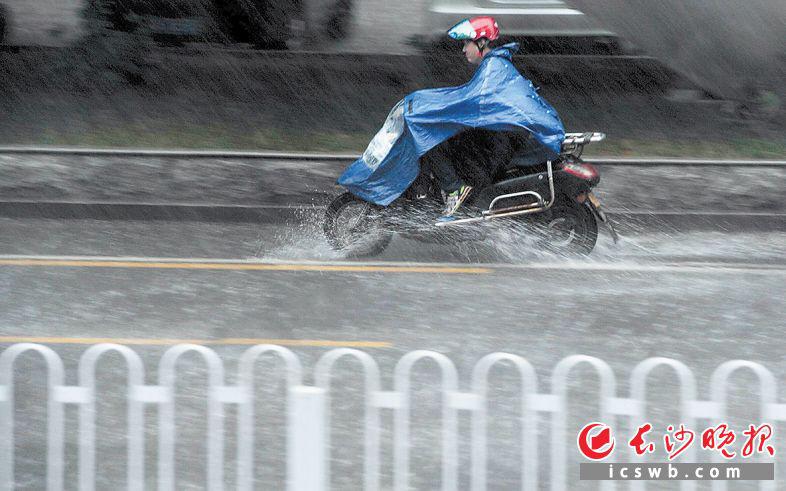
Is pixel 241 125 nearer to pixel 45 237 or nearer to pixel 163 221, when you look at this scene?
pixel 163 221

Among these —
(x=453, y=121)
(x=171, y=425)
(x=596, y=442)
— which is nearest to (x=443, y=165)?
(x=453, y=121)

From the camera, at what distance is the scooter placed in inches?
372

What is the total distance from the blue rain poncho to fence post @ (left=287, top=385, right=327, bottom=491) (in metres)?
5.50

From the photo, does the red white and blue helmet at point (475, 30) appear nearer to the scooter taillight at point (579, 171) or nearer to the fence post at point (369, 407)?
the scooter taillight at point (579, 171)

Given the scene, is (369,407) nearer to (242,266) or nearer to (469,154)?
(242,266)

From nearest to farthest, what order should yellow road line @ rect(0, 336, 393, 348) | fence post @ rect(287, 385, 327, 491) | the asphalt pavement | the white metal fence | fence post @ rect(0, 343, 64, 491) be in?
fence post @ rect(287, 385, 327, 491) → the white metal fence → fence post @ rect(0, 343, 64, 491) → the asphalt pavement → yellow road line @ rect(0, 336, 393, 348)

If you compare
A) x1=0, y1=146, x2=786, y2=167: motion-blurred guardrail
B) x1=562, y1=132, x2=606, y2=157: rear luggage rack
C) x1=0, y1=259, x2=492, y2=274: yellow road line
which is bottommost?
x1=0, y1=259, x2=492, y2=274: yellow road line

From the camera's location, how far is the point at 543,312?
7.81 metres

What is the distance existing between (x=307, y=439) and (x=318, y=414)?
10cm

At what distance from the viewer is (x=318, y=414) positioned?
3889 millimetres

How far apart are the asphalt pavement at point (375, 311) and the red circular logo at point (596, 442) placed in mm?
150

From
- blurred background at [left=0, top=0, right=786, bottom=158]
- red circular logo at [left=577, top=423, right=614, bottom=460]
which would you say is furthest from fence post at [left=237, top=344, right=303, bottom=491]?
blurred background at [left=0, top=0, right=786, bottom=158]

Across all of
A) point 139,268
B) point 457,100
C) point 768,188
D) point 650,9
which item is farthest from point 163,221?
point 650,9

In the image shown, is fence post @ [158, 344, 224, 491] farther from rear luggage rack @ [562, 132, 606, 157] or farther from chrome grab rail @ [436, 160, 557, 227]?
rear luggage rack @ [562, 132, 606, 157]
